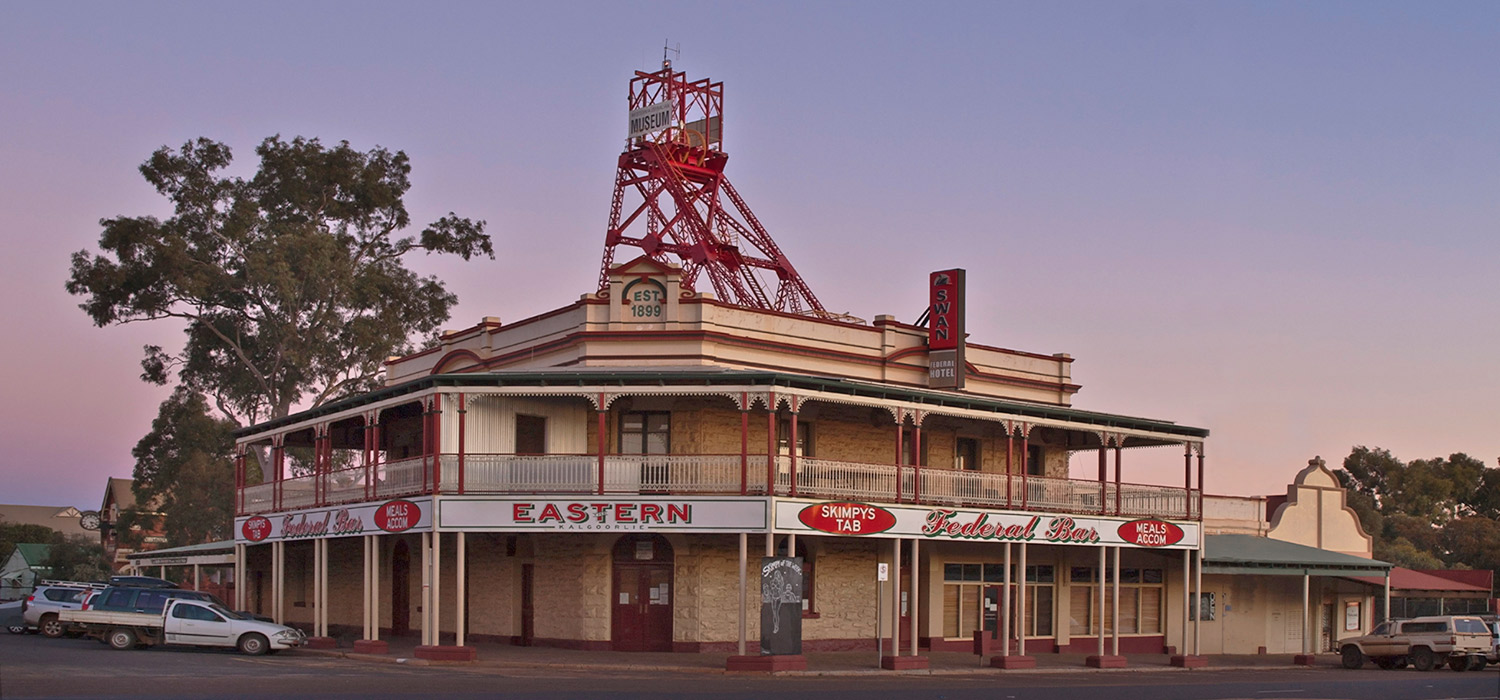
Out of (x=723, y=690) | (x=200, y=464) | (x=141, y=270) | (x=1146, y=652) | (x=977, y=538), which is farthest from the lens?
(x=200, y=464)

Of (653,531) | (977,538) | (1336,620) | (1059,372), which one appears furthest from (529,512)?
(1336,620)

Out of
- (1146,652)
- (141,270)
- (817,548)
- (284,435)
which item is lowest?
(1146,652)

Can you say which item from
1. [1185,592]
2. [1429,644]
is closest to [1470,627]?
[1429,644]

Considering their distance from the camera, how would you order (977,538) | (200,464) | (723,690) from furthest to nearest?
(200,464), (977,538), (723,690)

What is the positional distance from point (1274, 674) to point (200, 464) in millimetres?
42566

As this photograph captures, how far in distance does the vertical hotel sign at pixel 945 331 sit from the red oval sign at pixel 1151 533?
5445mm

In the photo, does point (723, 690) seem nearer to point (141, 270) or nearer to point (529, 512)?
point (529, 512)

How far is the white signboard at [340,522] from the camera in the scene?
31.5 metres

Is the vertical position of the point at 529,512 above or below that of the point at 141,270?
below

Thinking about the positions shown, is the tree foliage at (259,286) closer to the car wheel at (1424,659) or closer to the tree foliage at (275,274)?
the tree foliage at (275,274)

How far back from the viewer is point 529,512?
31.0m

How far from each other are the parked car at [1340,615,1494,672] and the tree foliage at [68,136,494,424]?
3644 centimetres

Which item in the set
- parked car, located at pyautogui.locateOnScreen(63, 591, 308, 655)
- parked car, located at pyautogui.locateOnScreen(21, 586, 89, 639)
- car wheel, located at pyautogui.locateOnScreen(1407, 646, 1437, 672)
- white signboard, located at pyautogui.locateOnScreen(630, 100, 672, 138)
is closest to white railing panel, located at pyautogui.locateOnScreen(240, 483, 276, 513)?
parked car, located at pyautogui.locateOnScreen(21, 586, 89, 639)

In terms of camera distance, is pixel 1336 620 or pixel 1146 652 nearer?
pixel 1146 652
